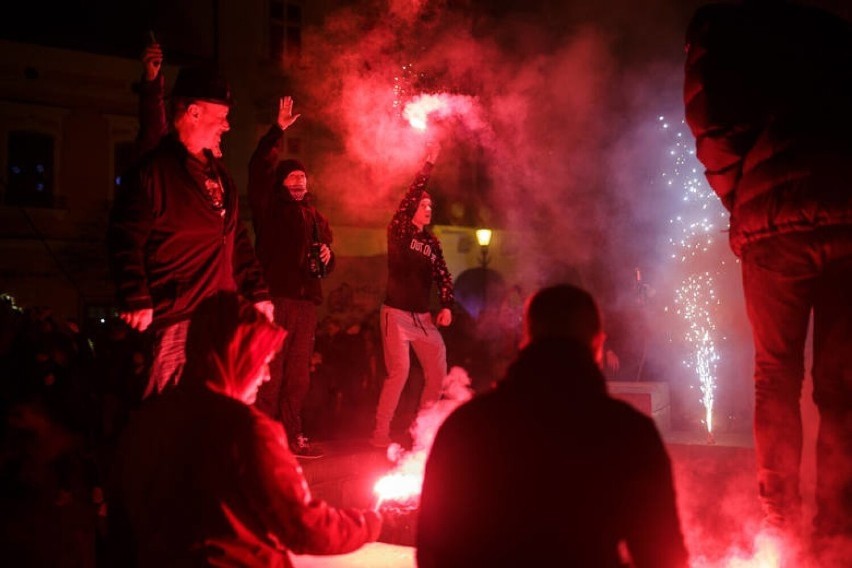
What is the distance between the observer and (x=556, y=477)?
7.30ft

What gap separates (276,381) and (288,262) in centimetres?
97

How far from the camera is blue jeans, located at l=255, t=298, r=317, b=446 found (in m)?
6.41

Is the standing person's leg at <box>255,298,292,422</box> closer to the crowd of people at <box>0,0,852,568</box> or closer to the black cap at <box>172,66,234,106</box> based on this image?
the crowd of people at <box>0,0,852,568</box>

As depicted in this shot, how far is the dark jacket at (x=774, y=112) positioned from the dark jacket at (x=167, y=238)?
2733 mm

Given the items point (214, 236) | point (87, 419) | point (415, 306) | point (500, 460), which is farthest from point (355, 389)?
point (500, 460)

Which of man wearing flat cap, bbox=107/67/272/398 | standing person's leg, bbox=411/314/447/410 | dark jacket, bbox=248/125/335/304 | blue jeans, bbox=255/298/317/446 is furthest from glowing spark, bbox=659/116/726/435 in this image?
man wearing flat cap, bbox=107/67/272/398

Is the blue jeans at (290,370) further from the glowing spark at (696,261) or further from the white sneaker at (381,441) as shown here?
the glowing spark at (696,261)

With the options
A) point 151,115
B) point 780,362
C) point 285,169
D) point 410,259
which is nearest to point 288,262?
point 285,169

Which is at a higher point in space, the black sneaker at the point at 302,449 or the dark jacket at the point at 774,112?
the dark jacket at the point at 774,112

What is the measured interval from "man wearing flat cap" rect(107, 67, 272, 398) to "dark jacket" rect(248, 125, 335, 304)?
1530 millimetres

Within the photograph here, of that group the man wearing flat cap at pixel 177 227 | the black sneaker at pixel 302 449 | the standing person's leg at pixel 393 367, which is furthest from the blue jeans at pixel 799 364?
the standing person's leg at pixel 393 367

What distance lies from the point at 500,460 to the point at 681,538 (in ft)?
1.85

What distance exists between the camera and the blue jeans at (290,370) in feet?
21.0

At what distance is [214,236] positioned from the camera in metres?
4.66
